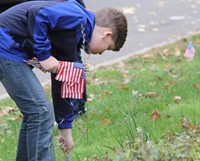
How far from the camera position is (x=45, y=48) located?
361 cm

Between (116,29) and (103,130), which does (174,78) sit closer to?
(103,130)

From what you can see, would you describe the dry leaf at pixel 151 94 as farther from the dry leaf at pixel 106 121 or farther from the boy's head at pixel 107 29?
the boy's head at pixel 107 29

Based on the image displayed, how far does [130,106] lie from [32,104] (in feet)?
6.94

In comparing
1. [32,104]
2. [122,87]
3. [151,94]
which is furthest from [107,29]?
[122,87]

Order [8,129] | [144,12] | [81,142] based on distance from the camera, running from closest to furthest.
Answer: [81,142] < [8,129] < [144,12]

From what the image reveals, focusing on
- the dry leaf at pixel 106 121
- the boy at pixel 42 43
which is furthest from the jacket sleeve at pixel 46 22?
the dry leaf at pixel 106 121

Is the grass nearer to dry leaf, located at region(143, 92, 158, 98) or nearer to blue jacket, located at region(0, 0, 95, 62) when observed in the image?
dry leaf, located at region(143, 92, 158, 98)

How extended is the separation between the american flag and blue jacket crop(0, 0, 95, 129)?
0.30ft

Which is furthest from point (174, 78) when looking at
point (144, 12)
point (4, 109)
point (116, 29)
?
point (144, 12)

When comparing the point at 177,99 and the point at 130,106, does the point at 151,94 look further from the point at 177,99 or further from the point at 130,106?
the point at 130,106

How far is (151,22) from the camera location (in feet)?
41.3

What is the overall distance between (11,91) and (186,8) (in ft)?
36.9

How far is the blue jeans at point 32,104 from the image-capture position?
3.71 metres

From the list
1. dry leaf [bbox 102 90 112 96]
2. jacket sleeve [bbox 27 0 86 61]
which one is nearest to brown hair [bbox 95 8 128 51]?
jacket sleeve [bbox 27 0 86 61]
